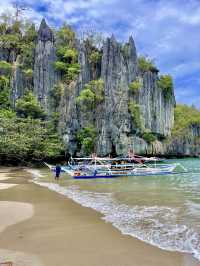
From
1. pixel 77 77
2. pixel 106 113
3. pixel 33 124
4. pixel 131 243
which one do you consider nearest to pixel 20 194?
pixel 131 243

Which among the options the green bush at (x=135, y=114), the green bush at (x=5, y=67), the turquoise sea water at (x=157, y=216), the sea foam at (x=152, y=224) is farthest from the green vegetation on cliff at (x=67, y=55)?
the sea foam at (x=152, y=224)

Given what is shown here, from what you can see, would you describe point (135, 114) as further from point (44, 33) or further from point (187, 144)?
point (187, 144)

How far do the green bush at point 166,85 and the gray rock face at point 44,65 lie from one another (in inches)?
938

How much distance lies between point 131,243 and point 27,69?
50564 millimetres

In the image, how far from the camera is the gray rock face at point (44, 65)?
51.2 m

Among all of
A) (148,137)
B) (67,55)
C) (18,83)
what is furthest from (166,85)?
(18,83)

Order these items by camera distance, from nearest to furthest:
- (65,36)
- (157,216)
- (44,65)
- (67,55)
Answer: (157,216) → (44,65) → (67,55) → (65,36)

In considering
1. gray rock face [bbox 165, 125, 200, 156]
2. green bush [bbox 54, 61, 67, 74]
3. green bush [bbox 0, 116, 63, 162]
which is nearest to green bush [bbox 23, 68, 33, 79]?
green bush [bbox 54, 61, 67, 74]

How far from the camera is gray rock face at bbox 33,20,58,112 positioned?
51159mm

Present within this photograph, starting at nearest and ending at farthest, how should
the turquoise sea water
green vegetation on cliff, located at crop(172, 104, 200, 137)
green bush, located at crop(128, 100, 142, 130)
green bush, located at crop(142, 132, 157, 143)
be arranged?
the turquoise sea water < green bush, located at crop(128, 100, 142, 130) < green bush, located at crop(142, 132, 157, 143) < green vegetation on cliff, located at crop(172, 104, 200, 137)

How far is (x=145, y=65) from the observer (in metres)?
62.8

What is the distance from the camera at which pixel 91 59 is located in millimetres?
56781

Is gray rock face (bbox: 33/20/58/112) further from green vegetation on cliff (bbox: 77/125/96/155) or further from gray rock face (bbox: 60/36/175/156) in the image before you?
green vegetation on cliff (bbox: 77/125/96/155)

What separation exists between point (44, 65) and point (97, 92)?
11269 millimetres
